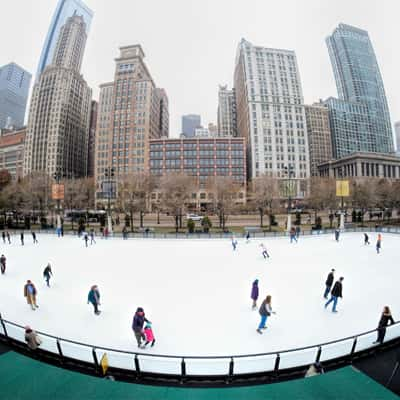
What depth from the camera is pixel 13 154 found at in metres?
103

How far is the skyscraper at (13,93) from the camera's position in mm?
157750

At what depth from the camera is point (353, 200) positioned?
41500 mm

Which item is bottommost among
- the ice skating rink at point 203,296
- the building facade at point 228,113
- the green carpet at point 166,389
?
the ice skating rink at point 203,296

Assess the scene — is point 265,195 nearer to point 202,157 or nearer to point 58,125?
point 202,157

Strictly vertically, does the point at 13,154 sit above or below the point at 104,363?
above

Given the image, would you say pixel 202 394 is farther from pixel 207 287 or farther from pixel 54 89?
pixel 54 89

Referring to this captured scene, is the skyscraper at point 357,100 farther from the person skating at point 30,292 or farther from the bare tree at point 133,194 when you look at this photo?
the person skating at point 30,292

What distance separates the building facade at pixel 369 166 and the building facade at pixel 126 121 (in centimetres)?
7415

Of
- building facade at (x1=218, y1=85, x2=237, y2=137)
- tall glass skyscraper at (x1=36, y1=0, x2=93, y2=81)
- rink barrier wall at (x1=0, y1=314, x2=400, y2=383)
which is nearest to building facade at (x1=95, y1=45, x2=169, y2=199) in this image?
building facade at (x1=218, y1=85, x2=237, y2=137)

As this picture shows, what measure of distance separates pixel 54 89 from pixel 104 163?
58.0m

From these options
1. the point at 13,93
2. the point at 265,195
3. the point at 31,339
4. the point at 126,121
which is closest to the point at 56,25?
the point at 13,93

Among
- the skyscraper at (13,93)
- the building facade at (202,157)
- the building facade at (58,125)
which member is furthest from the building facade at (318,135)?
the skyscraper at (13,93)

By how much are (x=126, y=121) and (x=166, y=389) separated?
287 ft

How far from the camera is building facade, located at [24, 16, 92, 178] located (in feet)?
310
